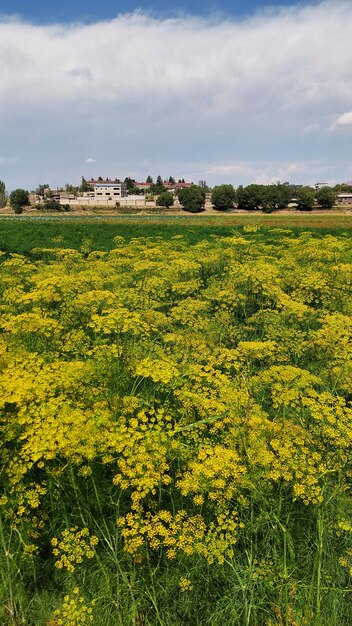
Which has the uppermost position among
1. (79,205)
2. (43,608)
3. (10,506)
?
(79,205)

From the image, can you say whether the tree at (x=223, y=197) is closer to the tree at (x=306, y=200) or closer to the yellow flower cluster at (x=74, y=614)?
the tree at (x=306, y=200)

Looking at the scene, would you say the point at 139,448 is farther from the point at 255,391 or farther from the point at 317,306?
the point at 317,306

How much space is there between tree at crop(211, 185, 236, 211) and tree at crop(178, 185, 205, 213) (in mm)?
6325

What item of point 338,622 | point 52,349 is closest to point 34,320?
point 52,349

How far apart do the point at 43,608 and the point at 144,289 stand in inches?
255

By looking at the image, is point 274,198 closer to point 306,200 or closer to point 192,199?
point 306,200

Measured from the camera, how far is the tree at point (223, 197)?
12900cm

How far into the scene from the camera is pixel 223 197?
12850 centimetres

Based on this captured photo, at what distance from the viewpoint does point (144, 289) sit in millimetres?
8859

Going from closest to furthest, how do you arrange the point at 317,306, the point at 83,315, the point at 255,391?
1. the point at 255,391
2. the point at 83,315
3. the point at 317,306

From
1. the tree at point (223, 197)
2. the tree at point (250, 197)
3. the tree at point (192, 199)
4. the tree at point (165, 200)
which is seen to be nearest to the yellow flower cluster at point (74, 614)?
the tree at point (192, 199)

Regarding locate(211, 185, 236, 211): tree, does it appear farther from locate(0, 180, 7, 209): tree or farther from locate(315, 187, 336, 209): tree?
locate(0, 180, 7, 209): tree

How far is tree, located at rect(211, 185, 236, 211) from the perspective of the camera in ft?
423

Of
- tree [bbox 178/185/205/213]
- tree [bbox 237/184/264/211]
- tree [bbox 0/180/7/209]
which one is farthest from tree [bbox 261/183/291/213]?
tree [bbox 0/180/7/209]
